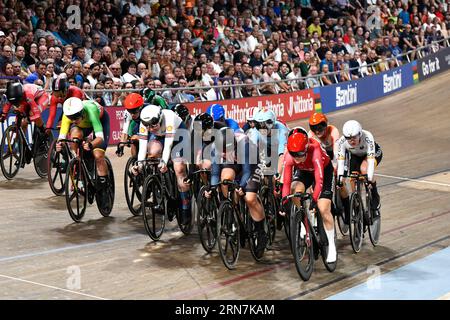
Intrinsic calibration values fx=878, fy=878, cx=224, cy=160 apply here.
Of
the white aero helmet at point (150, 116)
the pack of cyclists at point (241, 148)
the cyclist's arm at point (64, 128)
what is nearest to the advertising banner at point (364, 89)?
the pack of cyclists at point (241, 148)

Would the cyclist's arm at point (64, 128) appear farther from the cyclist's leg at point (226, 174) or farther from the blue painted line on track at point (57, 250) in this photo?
the cyclist's leg at point (226, 174)

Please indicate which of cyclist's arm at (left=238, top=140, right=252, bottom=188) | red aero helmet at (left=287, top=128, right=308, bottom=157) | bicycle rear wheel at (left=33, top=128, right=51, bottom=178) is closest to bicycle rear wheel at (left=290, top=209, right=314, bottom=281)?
red aero helmet at (left=287, top=128, right=308, bottom=157)

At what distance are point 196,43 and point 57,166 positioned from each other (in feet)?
25.7

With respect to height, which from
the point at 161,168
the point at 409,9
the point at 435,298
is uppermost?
the point at 409,9

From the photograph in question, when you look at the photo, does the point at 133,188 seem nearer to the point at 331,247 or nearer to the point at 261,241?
the point at 261,241

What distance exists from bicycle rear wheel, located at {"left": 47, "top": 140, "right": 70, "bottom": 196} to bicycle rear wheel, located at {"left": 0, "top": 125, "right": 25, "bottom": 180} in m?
0.57

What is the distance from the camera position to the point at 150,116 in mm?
9555

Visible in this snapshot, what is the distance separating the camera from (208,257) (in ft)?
30.4

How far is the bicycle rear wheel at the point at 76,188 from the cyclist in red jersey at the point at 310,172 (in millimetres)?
2750

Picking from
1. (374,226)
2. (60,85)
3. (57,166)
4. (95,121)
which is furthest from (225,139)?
(60,85)

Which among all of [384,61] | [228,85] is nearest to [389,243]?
[228,85]

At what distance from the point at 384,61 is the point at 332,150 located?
43.3 feet

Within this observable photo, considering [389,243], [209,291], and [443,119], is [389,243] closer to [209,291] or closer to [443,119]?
[209,291]

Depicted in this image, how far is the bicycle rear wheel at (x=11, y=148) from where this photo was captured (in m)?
12.1
